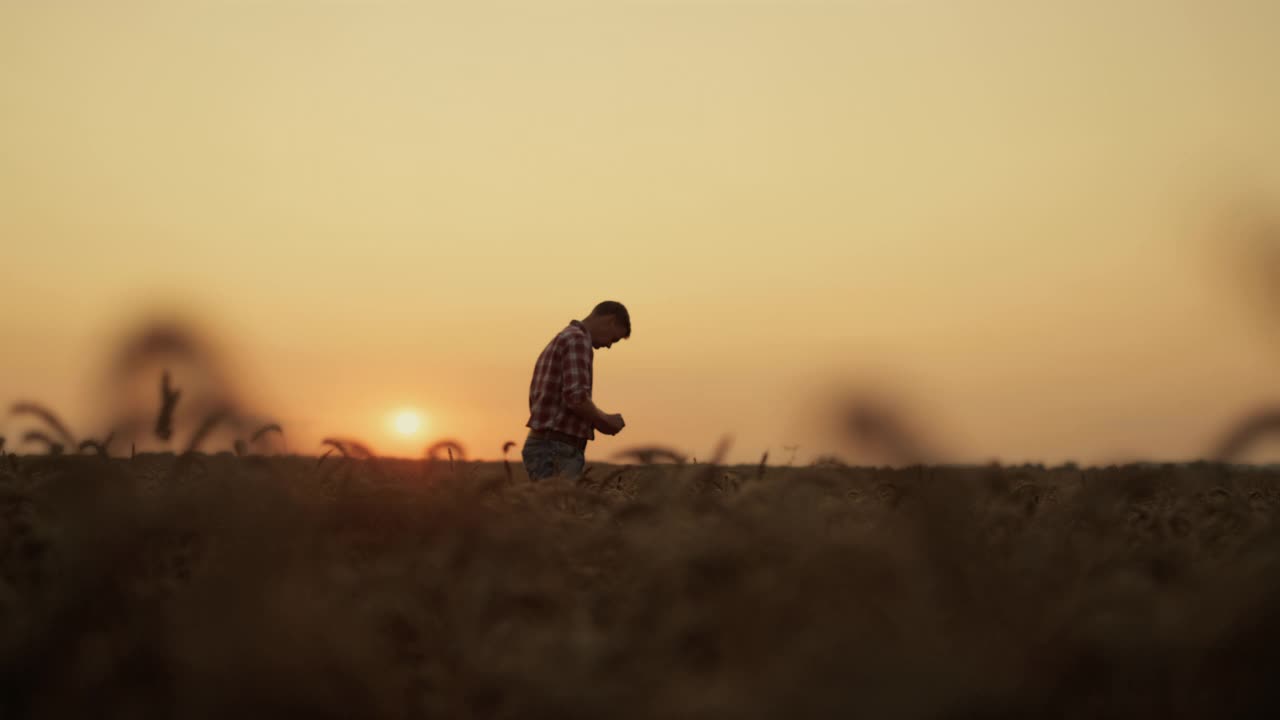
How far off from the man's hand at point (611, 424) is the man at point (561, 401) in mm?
378

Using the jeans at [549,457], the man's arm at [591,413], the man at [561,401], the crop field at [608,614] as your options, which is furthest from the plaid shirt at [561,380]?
the crop field at [608,614]

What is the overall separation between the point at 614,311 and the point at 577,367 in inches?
32.9

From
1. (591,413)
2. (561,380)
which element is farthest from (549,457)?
(591,413)

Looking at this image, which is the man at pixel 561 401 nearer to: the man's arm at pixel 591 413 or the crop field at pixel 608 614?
the man's arm at pixel 591 413

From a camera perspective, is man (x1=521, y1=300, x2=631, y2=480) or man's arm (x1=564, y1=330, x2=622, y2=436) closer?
man's arm (x1=564, y1=330, x2=622, y2=436)

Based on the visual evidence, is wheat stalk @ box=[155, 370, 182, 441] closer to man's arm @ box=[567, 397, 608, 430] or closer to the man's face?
man's arm @ box=[567, 397, 608, 430]

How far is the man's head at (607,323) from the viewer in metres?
7.70

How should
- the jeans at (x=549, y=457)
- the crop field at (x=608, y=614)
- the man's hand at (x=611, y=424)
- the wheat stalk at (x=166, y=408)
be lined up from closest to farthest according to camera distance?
the crop field at (x=608, y=614)
the wheat stalk at (x=166, y=408)
the man's hand at (x=611, y=424)
the jeans at (x=549, y=457)

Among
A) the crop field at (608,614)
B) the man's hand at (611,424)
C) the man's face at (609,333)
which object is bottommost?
the crop field at (608,614)

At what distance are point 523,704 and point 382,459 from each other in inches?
37.2

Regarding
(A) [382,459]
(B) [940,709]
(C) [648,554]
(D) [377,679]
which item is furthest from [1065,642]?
(A) [382,459]

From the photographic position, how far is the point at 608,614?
5.49 feet

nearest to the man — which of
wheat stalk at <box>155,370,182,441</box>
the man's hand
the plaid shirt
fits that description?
the plaid shirt

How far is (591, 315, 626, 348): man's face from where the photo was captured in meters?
7.71
